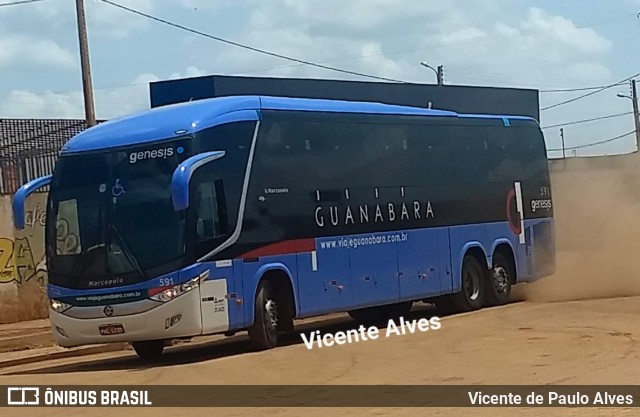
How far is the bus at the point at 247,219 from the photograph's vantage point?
16.7 metres

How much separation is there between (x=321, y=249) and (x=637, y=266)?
9605mm

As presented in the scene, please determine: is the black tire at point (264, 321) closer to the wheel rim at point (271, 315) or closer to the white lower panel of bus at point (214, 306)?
the wheel rim at point (271, 315)

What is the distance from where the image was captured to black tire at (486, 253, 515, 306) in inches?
947

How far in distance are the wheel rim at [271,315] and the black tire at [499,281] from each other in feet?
23.0

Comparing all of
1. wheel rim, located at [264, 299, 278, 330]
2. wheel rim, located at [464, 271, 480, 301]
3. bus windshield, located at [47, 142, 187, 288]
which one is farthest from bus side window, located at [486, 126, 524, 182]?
bus windshield, located at [47, 142, 187, 288]

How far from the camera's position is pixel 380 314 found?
23.3 m

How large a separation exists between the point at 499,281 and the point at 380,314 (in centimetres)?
272

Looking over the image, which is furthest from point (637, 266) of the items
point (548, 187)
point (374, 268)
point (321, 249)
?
point (321, 249)

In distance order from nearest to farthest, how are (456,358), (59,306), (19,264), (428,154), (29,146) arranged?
(456,358), (59,306), (428,154), (19,264), (29,146)

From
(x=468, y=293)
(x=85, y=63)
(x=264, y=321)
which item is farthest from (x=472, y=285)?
(x=85, y=63)

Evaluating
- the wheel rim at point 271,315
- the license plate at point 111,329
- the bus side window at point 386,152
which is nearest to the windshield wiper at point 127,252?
the license plate at point 111,329

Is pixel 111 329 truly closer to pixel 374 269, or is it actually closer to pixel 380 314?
pixel 374 269

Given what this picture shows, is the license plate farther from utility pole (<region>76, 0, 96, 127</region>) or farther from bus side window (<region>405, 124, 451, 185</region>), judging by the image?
utility pole (<region>76, 0, 96, 127</region>)

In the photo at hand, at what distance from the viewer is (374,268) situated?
809 inches
